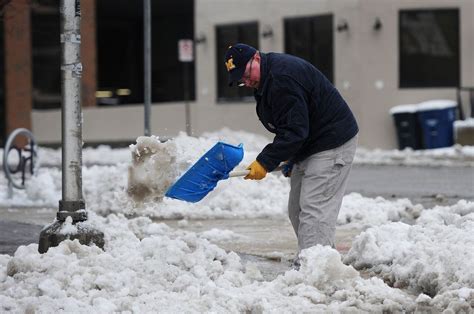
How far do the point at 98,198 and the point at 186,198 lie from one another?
519 centimetres

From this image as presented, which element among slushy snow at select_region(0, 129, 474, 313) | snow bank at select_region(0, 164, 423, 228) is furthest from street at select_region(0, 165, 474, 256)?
slushy snow at select_region(0, 129, 474, 313)

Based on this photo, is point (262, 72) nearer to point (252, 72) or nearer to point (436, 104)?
point (252, 72)

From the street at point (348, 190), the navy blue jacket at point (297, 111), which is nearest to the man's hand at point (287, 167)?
the navy blue jacket at point (297, 111)

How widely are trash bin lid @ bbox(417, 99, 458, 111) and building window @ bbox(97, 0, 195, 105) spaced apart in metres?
8.19

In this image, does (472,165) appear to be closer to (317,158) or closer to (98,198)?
(98,198)

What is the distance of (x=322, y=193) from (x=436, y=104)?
16143 mm

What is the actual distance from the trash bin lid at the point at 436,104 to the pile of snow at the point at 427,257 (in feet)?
47.0

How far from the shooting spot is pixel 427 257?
6227 mm

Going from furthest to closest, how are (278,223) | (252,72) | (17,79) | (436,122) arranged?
(17,79), (436,122), (278,223), (252,72)

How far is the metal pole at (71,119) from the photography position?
22.6 feet

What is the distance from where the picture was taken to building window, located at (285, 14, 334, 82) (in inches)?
931

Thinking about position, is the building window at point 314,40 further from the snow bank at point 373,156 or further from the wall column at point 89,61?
the wall column at point 89,61

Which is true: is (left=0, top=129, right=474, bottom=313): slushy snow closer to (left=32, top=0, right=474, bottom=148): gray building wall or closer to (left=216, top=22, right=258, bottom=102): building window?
(left=32, top=0, right=474, bottom=148): gray building wall

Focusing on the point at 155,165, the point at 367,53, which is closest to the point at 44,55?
the point at 367,53
